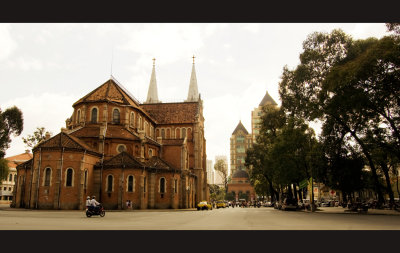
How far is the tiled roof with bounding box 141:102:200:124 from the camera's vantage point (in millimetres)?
64000

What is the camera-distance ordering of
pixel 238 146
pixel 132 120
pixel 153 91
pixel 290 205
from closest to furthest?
pixel 290 205 → pixel 132 120 → pixel 153 91 → pixel 238 146

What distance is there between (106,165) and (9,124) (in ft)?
88.7

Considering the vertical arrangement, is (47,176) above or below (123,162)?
below

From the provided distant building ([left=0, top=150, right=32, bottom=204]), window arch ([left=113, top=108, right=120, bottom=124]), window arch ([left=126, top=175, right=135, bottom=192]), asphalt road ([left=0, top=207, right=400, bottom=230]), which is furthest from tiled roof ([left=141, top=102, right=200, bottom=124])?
asphalt road ([left=0, top=207, right=400, bottom=230])

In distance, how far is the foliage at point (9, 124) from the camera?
55.8 metres

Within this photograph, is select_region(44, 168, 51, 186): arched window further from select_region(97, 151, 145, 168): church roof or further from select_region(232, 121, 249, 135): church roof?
select_region(232, 121, 249, 135): church roof

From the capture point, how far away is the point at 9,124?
56.6m

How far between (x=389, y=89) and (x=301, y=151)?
1748 cm

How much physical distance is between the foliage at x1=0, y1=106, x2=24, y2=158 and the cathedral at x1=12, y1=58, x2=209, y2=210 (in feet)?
34.1

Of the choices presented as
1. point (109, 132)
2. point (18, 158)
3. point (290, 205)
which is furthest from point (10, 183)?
point (290, 205)

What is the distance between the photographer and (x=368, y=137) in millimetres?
33156

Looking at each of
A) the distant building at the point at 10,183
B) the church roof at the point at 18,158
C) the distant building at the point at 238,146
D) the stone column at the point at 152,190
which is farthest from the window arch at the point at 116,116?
the distant building at the point at 238,146

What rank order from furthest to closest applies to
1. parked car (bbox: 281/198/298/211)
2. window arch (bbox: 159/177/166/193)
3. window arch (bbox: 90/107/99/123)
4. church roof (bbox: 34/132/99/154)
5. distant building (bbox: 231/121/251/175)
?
1. distant building (bbox: 231/121/251/175)
2. window arch (bbox: 90/107/99/123)
3. window arch (bbox: 159/177/166/193)
4. parked car (bbox: 281/198/298/211)
5. church roof (bbox: 34/132/99/154)

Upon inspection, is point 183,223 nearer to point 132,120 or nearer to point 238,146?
point 132,120
